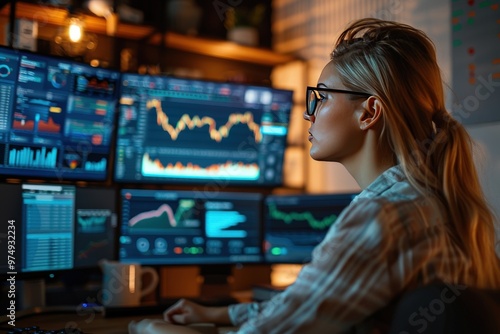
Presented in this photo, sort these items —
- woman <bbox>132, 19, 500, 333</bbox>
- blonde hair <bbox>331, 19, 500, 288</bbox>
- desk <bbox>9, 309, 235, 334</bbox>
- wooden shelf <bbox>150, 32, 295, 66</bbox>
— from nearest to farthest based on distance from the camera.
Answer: woman <bbox>132, 19, 500, 333</bbox>, blonde hair <bbox>331, 19, 500, 288</bbox>, desk <bbox>9, 309, 235, 334</bbox>, wooden shelf <bbox>150, 32, 295, 66</bbox>

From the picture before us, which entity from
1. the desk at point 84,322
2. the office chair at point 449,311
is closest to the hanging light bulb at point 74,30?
the desk at point 84,322

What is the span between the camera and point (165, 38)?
2.51 m

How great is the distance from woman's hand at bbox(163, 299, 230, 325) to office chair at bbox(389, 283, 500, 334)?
74cm

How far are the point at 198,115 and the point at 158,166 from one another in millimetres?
241

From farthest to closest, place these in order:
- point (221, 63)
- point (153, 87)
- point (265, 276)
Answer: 1. point (221, 63)
2. point (265, 276)
3. point (153, 87)

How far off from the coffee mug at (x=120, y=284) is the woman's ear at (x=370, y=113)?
38.2 inches

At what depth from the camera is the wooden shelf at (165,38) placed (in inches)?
87.0

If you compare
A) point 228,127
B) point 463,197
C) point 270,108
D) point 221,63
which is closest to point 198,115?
point 228,127

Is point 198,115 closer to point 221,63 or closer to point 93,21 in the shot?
point 93,21

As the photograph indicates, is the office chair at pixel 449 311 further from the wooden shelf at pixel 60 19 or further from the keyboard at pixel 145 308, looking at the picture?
the wooden shelf at pixel 60 19

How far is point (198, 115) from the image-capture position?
6.77 ft

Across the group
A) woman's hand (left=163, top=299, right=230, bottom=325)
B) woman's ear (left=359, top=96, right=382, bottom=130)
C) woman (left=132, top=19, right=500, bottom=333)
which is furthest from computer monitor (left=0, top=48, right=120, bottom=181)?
woman's ear (left=359, top=96, right=382, bottom=130)

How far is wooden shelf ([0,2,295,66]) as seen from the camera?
221 centimetres

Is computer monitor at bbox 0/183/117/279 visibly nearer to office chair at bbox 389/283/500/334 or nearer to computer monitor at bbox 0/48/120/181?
computer monitor at bbox 0/48/120/181
